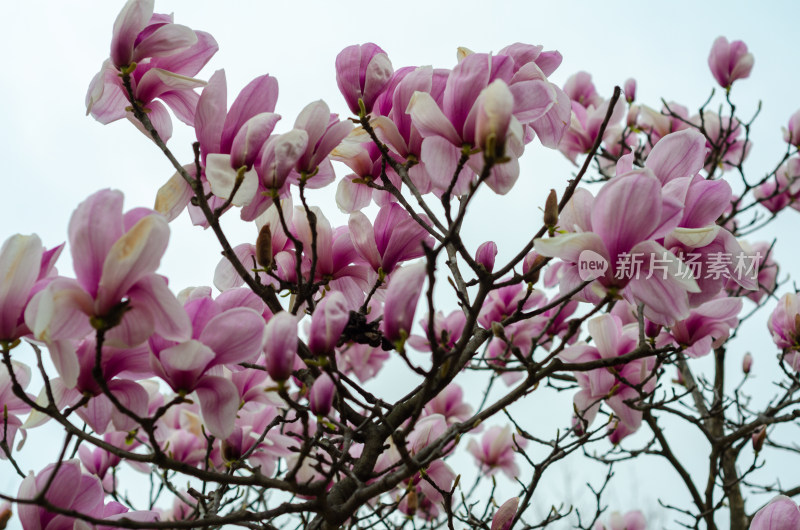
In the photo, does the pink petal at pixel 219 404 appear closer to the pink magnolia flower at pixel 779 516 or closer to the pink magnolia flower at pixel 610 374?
the pink magnolia flower at pixel 610 374

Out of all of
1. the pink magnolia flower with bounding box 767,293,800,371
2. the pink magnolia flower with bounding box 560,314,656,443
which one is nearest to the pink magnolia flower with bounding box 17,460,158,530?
the pink magnolia flower with bounding box 560,314,656,443

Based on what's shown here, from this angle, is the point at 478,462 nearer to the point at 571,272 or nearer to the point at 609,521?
the point at 609,521

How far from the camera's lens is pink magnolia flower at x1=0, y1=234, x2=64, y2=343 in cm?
87

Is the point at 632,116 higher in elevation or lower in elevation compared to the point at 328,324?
higher

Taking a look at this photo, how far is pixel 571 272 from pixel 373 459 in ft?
1.56

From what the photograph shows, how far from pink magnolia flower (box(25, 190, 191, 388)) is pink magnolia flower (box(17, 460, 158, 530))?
0.94 feet

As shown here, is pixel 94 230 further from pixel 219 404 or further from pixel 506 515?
pixel 506 515

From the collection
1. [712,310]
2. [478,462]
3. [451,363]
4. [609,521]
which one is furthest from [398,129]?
[609,521]

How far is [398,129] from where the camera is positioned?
122cm

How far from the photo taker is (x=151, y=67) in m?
1.20

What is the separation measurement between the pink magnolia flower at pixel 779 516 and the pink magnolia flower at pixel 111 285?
42.9 inches

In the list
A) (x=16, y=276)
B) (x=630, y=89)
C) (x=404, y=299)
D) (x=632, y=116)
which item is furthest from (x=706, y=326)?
(x=630, y=89)

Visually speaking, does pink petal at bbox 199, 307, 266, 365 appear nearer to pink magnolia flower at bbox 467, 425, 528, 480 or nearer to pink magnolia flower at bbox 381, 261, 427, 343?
pink magnolia flower at bbox 381, 261, 427, 343

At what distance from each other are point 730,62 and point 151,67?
2673mm
